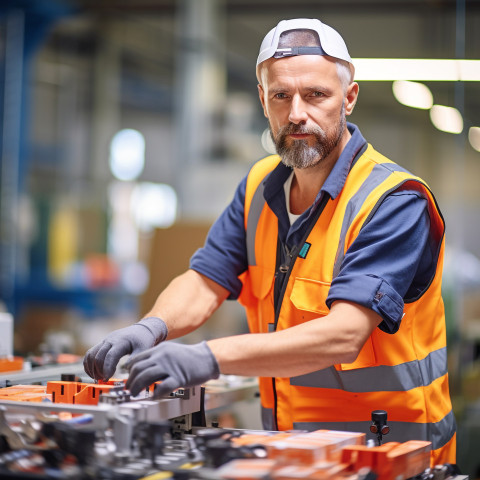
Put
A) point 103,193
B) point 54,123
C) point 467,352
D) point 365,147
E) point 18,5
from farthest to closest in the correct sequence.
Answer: point 54,123, point 103,193, point 18,5, point 467,352, point 365,147

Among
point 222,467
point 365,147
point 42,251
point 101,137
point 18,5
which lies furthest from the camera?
point 101,137

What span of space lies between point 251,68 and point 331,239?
807cm

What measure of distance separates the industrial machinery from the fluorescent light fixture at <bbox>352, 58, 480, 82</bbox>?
1.45 metres

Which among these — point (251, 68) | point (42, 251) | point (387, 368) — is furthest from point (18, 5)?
point (387, 368)

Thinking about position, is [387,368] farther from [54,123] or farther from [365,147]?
[54,123]

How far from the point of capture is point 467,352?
387 cm

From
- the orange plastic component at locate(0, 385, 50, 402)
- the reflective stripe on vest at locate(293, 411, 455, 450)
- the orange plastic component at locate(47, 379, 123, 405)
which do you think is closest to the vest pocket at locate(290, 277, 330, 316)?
the reflective stripe on vest at locate(293, 411, 455, 450)

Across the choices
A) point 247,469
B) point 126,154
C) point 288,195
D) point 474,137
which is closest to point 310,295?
point 288,195

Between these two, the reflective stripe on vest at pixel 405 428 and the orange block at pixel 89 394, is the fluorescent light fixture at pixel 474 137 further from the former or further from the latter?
the orange block at pixel 89 394

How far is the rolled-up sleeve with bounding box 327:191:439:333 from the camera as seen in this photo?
1.63 metres

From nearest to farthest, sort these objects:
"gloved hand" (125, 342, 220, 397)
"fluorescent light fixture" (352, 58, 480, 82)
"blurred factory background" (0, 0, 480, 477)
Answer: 1. "gloved hand" (125, 342, 220, 397)
2. "fluorescent light fixture" (352, 58, 480, 82)
3. "blurred factory background" (0, 0, 480, 477)

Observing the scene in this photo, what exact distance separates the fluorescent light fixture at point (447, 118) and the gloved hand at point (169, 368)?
2.26m

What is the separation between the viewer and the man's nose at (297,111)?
6.13ft

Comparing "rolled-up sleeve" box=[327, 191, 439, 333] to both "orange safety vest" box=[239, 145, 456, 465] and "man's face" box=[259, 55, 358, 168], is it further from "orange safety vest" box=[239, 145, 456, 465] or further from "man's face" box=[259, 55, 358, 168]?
"man's face" box=[259, 55, 358, 168]
